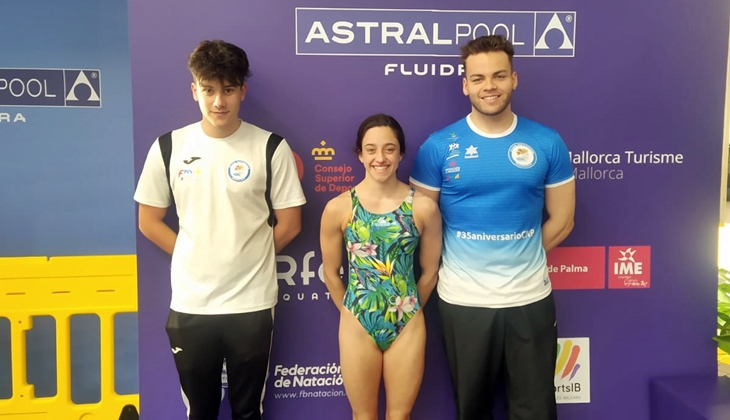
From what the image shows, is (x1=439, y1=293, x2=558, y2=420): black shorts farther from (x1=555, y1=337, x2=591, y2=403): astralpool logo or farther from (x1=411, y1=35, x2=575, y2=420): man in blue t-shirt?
(x1=555, y1=337, x2=591, y2=403): astralpool logo

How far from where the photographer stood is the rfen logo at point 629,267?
8.34 feet

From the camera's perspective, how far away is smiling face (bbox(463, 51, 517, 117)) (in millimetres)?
2016

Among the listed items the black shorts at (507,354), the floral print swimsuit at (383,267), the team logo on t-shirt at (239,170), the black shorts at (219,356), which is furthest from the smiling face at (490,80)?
the black shorts at (219,356)

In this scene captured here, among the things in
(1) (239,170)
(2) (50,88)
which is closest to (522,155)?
(1) (239,170)

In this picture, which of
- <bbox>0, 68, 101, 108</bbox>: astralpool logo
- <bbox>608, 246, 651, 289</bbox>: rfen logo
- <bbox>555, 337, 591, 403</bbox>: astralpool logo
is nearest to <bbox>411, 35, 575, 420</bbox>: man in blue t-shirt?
<bbox>555, 337, 591, 403</bbox>: astralpool logo

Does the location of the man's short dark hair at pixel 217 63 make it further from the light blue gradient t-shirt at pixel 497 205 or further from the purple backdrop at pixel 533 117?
the light blue gradient t-shirt at pixel 497 205

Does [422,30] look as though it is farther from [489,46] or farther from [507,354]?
[507,354]

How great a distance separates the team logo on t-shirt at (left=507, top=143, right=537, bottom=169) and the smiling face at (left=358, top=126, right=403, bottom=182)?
44 centimetres

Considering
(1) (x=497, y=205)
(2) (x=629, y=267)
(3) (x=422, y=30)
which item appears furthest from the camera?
(2) (x=629, y=267)

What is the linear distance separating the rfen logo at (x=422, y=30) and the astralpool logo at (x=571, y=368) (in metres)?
1.33

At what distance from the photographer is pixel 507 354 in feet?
6.97

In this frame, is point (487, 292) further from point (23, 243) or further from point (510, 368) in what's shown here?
point (23, 243)

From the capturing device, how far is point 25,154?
3.18 m

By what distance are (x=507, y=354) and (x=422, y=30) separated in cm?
140
